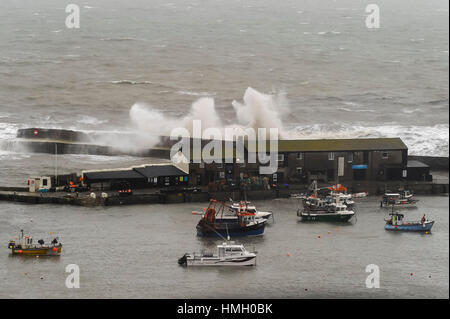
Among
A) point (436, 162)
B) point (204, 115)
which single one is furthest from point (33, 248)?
point (204, 115)

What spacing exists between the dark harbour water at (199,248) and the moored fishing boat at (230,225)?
0.32m

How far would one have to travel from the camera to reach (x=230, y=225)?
2819 centimetres

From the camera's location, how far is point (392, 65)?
68.6m

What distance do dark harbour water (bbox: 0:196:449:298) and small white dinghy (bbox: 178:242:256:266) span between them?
29 centimetres

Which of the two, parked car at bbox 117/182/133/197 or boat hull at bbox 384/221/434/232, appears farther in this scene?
parked car at bbox 117/182/133/197

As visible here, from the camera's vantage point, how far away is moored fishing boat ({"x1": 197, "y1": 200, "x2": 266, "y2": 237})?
91.0ft

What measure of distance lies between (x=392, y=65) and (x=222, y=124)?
26.9 m

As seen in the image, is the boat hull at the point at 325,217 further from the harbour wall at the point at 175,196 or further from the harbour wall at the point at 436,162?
the harbour wall at the point at 436,162

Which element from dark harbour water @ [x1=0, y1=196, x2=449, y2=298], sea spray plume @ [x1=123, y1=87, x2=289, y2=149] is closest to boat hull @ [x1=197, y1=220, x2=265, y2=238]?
dark harbour water @ [x1=0, y1=196, x2=449, y2=298]

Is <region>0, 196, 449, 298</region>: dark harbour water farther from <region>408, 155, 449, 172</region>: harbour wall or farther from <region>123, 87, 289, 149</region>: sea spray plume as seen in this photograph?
<region>123, 87, 289, 149</region>: sea spray plume

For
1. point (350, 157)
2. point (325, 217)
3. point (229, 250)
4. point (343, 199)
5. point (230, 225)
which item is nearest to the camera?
point (229, 250)

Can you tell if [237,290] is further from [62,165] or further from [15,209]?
[62,165]

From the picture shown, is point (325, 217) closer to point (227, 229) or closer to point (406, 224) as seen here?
point (406, 224)

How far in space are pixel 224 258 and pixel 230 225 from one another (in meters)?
3.25
